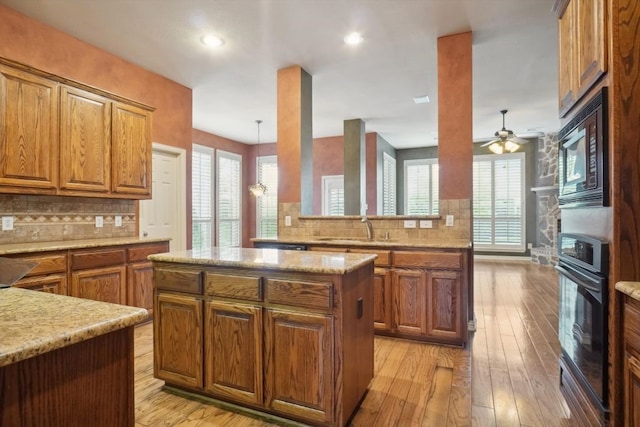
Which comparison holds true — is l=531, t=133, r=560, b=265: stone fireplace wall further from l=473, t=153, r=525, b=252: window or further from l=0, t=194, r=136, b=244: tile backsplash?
l=0, t=194, r=136, b=244: tile backsplash

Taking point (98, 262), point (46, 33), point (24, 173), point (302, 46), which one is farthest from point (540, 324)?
point (46, 33)

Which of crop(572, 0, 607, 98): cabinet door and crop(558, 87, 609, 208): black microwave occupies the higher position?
crop(572, 0, 607, 98): cabinet door

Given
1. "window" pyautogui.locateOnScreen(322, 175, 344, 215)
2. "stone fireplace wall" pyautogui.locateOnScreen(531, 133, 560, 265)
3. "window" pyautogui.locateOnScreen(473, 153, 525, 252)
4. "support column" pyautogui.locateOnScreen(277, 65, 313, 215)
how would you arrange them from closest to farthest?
"support column" pyautogui.locateOnScreen(277, 65, 313, 215) < "stone fireplace wall" pyautogui.locateOnScreen(531, 133, 560, 265) < "window" pyautogui.locateOnScreen(322, 175, 344, 215) < "window" pyautogui.locateOnScreen(473, 153, 525, 252)

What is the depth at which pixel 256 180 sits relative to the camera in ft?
28.7

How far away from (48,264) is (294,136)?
8.96 ft

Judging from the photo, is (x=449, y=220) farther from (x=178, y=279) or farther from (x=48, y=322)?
(x=48, y=322)

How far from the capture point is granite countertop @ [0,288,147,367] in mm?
721

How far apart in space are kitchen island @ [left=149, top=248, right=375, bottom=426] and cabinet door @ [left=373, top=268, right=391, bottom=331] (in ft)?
3.27

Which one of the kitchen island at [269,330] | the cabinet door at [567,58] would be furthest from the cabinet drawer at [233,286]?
the cabinet door at [567,58]

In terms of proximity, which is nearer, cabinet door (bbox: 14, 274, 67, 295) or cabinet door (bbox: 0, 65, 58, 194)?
cabinet door (bbox: 14, 274, 67, 295)

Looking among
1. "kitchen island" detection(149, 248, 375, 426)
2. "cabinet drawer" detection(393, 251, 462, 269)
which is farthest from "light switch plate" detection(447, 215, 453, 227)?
"kitchen island" detection(149, 248, 375, 426)

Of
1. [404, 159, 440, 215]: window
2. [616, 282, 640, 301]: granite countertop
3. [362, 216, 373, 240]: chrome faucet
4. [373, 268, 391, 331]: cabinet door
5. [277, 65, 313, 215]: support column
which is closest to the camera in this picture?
[616, 282, 640, 301]: granite countertop

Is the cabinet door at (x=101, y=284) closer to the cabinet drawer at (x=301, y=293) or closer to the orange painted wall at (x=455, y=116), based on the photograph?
the cabinet drawer at (x=301, y=293)

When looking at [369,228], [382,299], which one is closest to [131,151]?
[369,228]
